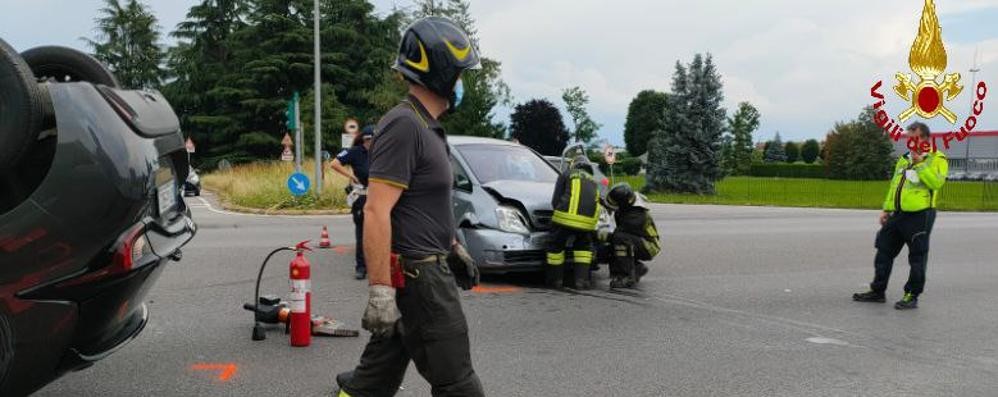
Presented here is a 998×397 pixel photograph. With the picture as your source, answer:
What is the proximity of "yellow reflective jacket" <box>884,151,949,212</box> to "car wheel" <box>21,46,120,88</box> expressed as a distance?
663 centimetres

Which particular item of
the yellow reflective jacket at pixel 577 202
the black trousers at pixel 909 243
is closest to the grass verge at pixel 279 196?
the yellow reflective jacket at pixel 577 202

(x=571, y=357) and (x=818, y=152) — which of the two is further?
(x=818, y=152)

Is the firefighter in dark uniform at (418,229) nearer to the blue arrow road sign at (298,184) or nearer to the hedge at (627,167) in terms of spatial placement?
the blue arrow road sign at (298,184)

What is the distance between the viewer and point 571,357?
523cm

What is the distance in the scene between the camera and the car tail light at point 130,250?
312cm

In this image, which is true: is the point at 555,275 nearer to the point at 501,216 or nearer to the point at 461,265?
the point at 501,216

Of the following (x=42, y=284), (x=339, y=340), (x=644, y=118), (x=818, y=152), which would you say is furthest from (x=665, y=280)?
(x=818, y=152)

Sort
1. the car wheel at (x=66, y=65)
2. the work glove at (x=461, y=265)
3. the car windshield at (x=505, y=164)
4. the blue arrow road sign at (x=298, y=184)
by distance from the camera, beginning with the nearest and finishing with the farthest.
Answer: the work glove at (x=461, y=265) → the car wheel at (x=66, y=65) → the car windshield at (x=505, y=164) → the blue arrow road sign at (x=298, y=184)

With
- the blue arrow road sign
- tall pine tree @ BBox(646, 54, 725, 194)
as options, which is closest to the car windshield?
the blue arrow road sign

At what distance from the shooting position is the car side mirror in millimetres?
8248

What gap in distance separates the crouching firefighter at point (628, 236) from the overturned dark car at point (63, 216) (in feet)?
17.9

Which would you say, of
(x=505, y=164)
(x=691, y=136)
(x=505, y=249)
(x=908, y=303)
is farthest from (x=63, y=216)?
(x=691, y=136)

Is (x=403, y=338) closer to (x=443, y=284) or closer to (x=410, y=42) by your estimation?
(x=443, y=284)

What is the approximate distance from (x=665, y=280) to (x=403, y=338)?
6.15 meters
